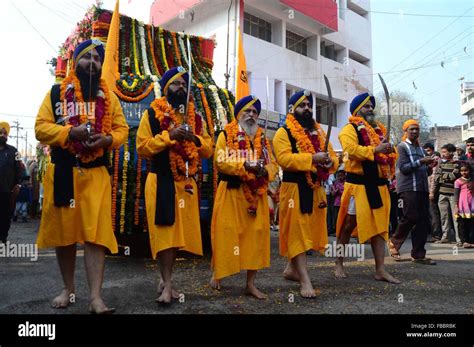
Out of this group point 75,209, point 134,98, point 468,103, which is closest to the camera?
point 75,209

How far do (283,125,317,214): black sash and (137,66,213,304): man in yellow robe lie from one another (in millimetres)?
897

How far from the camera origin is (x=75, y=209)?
3.47 meters

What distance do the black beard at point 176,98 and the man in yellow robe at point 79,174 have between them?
0.75 m

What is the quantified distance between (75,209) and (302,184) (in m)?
2.23

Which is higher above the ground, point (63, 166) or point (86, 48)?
point (86, 48)

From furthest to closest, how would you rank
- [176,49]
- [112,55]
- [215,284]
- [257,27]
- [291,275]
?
[257,27] → [176,49] → [112,55] → [291,275] → [215,284]

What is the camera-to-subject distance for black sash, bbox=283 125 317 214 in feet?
14.5

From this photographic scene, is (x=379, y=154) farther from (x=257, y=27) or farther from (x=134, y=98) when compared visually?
(x=257, y=27)

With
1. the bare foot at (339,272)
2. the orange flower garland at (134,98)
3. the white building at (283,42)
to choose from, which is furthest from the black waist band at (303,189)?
the white building at (283,42)

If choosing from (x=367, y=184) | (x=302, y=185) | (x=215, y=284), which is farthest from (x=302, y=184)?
(x=215, y=284)

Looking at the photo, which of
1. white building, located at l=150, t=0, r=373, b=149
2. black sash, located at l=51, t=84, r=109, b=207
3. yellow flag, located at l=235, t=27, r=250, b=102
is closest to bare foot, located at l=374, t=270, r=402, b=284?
black sash, located at l=51, t=84, r=109, b=207

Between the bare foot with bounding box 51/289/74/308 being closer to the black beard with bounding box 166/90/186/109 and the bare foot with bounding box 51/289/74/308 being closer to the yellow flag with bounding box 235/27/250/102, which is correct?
the black beard with bounding box 166/90/186/109

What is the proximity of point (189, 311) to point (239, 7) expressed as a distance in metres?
17.3
